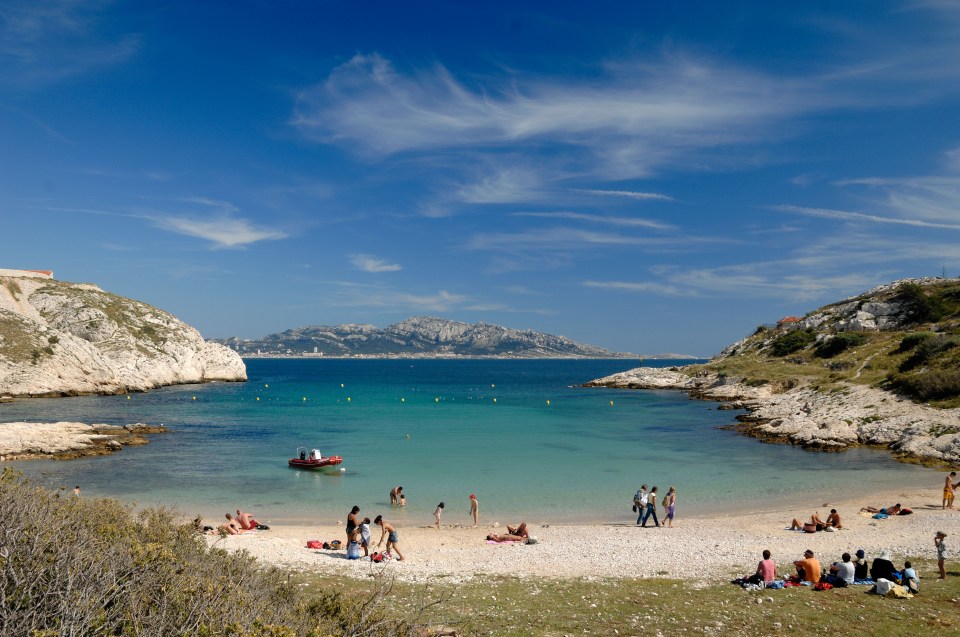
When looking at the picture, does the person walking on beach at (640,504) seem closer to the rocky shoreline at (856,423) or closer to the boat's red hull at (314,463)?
the boat's red hull at (314,463)

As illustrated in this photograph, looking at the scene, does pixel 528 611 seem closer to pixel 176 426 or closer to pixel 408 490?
pixel 408 490

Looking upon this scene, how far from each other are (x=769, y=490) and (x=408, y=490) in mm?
19331

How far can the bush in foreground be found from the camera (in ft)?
18.1

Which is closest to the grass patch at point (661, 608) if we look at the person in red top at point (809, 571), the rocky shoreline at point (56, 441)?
the person in red top at point (809, 571)

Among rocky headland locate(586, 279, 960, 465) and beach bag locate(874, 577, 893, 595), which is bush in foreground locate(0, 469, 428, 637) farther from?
rocky headland locate(586, 279, 960, 465)

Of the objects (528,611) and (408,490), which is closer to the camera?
(528,611)

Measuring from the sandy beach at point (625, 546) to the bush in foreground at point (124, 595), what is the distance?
30.8 ft

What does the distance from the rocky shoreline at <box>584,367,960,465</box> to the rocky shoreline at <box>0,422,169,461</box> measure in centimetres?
5002

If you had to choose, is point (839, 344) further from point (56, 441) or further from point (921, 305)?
point (56, 441)

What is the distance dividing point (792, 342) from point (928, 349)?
41.9m

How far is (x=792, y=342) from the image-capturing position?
95.2 m

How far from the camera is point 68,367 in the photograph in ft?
268

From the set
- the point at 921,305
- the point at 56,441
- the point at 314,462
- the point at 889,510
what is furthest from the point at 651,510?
the point at 921,305

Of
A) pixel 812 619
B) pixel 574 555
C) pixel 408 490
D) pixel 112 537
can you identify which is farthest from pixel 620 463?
pixel 112 537
